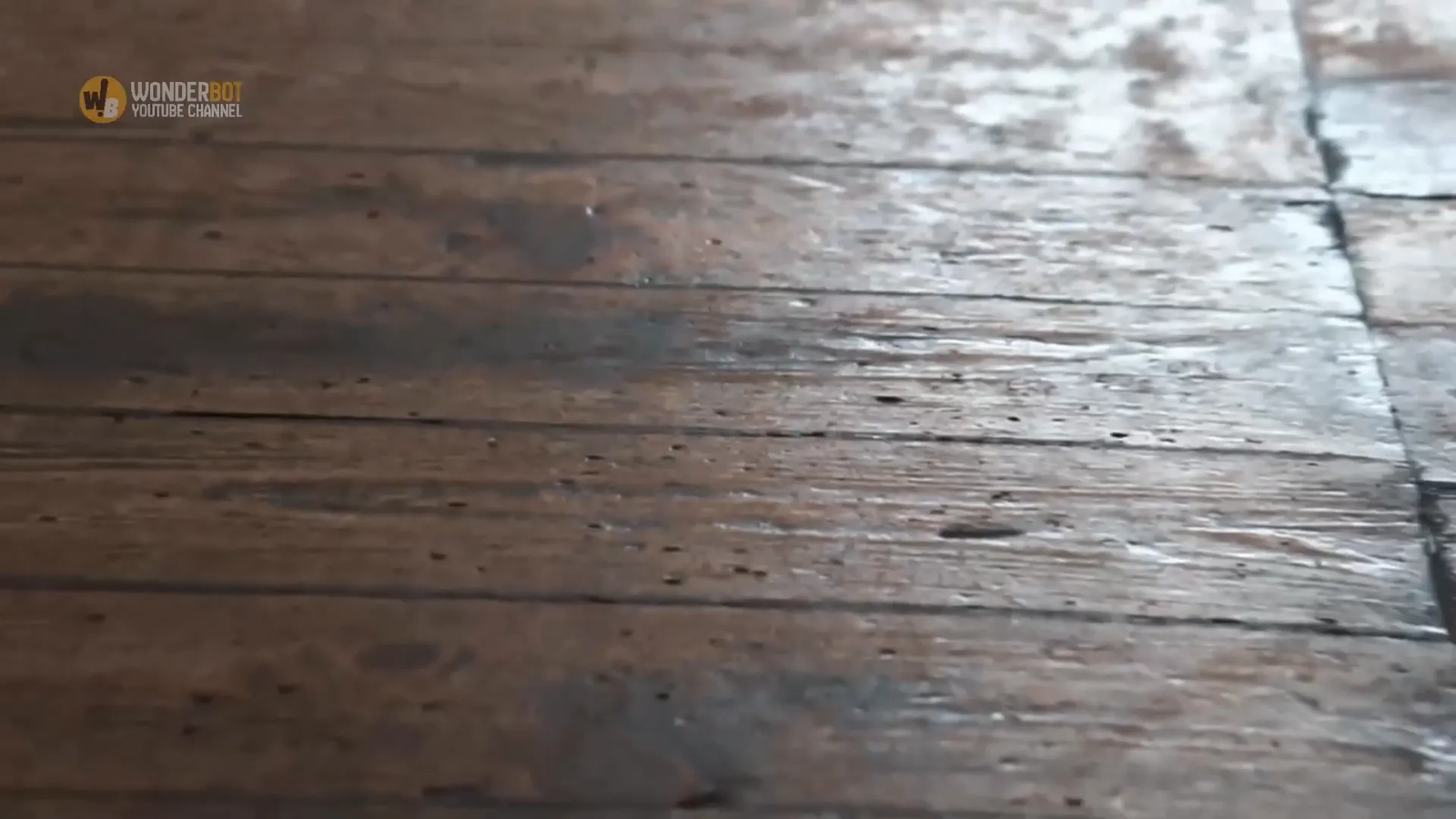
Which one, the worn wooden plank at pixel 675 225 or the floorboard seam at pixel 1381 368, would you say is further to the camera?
the worn wooden plank at pixel 675 225

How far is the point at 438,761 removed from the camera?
2.54 feet

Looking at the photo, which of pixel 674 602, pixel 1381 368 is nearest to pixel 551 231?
pixel 674 602

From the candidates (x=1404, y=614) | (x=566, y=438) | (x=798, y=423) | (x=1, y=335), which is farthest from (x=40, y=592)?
(x=1404, y=614)

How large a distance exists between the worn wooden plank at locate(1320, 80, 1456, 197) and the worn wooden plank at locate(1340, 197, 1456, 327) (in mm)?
17

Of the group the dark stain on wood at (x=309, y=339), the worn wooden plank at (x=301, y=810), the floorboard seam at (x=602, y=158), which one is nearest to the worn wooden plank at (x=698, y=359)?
the dark stain on wood at (x=309, y=339)

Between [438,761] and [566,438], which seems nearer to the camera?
[438,761]

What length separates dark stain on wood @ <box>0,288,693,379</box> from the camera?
3.00ft

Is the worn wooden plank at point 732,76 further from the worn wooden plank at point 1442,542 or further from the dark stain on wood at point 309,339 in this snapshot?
the worn wooden plank at point 1442,542

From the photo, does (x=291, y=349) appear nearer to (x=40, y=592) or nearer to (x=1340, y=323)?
(x=40, y=592)

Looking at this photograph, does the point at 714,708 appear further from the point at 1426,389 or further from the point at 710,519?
the point at 1426,389

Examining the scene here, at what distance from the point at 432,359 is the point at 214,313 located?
164 mm

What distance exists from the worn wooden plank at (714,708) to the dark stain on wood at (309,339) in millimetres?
179

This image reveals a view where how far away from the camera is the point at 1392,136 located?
107 cm

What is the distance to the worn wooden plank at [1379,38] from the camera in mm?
1113
